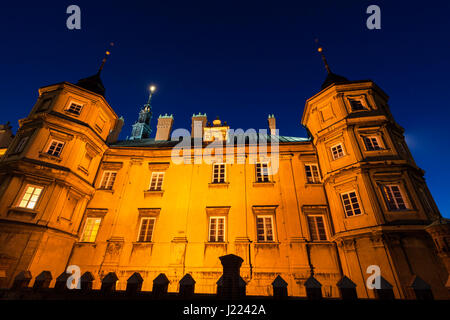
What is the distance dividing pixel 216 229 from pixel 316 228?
676cm

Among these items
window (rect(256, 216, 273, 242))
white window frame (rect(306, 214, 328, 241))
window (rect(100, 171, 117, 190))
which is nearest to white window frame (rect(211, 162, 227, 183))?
window (rect(256, 216, 273, 242))

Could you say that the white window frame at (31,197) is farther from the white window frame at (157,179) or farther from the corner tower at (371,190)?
the corner tower at (371,190)

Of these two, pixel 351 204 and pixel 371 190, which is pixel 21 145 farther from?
pixel 371 190

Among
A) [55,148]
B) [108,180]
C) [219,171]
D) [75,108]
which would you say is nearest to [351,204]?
[219,171]

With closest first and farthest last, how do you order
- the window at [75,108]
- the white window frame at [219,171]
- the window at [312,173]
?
the window at [312,173]
the window at [75,108]
the white window frame at [219,171]

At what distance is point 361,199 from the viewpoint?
12.5 metres

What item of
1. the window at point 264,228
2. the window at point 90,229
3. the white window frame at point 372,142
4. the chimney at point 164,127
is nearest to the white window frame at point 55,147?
the window at point 90,229

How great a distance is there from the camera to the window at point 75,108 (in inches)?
649

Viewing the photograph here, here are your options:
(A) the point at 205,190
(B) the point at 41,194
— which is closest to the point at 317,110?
(A) the point at 205,190

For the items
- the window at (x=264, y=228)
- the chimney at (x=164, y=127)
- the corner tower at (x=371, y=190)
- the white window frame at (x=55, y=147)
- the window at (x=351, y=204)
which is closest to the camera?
the corner tower at (x=371, y=190)

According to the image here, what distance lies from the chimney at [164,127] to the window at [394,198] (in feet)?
64.8

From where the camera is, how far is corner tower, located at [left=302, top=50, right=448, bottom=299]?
1055 centimetres

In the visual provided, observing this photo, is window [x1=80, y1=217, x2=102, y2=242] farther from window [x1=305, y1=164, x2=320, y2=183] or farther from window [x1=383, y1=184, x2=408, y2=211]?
window [x1=383, y1=184, x2=408, y2=211]
